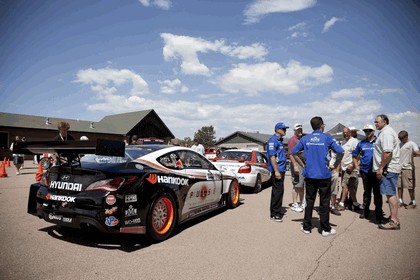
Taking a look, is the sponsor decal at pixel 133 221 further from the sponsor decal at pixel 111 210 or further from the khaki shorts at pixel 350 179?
the khaki shorts at pixel 350 179

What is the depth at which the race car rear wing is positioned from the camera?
337 cm

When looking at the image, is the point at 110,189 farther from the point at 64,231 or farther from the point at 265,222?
the point at 265,222

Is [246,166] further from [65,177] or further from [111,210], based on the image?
[65,177]

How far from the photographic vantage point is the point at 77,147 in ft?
11.4

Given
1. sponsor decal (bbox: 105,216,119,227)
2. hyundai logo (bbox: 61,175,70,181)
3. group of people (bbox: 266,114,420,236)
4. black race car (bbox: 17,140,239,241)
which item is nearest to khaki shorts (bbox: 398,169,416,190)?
group of people (bbox: 266,114,420,236)

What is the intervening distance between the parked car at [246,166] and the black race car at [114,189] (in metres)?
3.86

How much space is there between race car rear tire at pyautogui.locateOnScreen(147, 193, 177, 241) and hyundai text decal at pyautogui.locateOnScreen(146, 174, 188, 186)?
0.71 feet

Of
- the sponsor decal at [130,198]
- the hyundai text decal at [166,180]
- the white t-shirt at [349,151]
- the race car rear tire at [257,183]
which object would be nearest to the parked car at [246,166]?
the race car rear tire at [257,183]

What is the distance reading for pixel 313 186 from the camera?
4562 mm

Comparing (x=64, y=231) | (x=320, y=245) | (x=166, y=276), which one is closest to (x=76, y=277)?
(x=166, y=276)

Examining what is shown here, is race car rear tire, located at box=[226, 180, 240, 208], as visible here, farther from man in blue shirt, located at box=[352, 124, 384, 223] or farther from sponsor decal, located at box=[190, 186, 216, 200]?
man in blue shirt, located at box=[352, 124, 384, 223]

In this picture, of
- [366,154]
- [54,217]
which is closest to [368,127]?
[366,154]

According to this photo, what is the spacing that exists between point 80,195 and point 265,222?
134 inches

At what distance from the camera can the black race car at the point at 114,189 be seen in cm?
347
